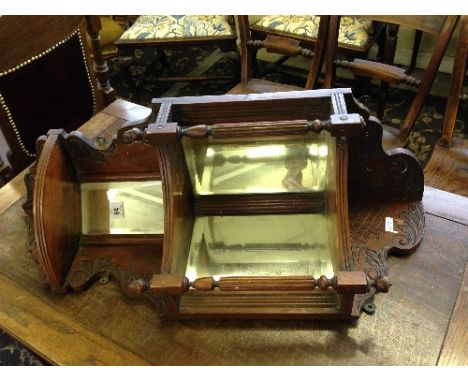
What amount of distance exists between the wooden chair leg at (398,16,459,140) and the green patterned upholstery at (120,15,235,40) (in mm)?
1117

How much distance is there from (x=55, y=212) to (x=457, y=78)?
1.10m

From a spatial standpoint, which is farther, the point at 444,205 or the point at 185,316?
the point at 444,205

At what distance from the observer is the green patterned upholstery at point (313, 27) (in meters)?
1.96

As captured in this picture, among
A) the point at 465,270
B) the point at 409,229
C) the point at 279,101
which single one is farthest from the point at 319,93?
the point at 465,270

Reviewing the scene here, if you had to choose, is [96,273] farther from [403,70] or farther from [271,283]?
Result: [403,70]

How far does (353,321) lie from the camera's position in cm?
75

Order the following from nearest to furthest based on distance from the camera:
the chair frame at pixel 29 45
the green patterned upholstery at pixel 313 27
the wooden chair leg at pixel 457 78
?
the wooden chair leg at pixel 457 78 < the chair frame at pixel 29 45 < the green patterned upholstery at pixel 313 27

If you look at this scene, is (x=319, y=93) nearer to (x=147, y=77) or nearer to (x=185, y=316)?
(x=185, y=316)

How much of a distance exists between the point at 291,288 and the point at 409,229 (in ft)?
1.10

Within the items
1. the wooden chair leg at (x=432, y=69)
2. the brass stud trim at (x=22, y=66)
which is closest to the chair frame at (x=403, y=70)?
the wooden chair leg at (x=432, y=69)

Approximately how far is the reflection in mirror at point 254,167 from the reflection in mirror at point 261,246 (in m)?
0.07

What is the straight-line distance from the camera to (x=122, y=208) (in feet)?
3.09

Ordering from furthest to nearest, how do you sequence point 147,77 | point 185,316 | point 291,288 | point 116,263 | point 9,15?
point 147,77
point 9,15
point 116,263
point 185,316
point 291,288

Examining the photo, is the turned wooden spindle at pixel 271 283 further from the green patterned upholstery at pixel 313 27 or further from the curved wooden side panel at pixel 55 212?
the green patterned upholstery at pixel 313 27
